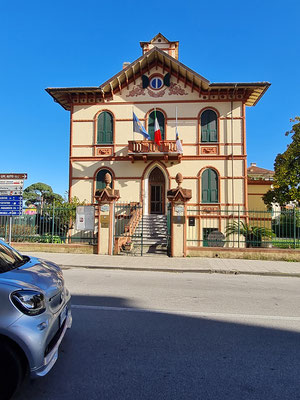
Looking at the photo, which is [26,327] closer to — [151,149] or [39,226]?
[39,226]

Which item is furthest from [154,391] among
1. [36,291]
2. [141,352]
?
[36,291]

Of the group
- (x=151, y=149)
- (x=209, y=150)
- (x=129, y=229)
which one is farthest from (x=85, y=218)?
(x=209, y=150)

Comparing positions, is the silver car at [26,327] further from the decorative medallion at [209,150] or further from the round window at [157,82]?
the round window at [157,82]

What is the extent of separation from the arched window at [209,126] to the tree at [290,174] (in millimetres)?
4839

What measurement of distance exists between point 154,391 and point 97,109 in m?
19.6

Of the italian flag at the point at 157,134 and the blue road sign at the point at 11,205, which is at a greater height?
the italian flag at the point at 157,134

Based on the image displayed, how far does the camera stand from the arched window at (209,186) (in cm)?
1878

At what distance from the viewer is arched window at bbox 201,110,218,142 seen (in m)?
19.1

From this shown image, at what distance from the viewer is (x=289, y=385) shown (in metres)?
2.85

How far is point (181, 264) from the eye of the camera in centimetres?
1052

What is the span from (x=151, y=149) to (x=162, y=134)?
6.08 ft

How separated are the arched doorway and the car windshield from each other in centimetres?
1602

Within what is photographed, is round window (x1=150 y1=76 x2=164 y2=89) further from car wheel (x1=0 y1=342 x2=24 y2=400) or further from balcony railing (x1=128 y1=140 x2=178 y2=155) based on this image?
car wheel (x1=0 y1=342 x2=24 y2=400)

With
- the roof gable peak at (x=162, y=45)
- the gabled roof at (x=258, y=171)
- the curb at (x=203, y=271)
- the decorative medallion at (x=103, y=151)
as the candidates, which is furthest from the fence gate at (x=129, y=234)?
the gabled roof at (x=258, y=171)
